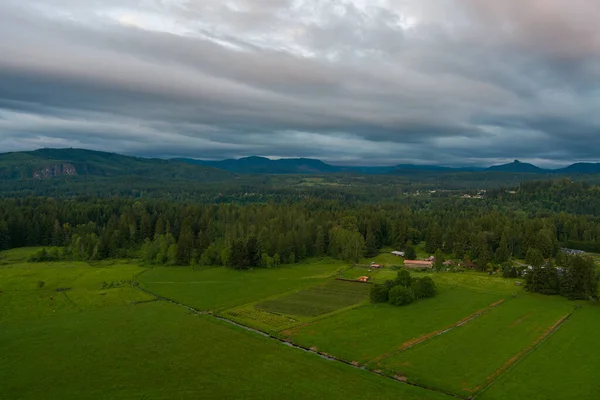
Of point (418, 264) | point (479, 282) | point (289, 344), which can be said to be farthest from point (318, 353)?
point (418, 264)

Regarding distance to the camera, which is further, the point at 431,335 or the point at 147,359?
the point at 431,335

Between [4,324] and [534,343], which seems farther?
[4,324]

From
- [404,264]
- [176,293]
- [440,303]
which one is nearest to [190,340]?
[176,293]

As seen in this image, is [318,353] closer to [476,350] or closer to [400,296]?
[476,350]

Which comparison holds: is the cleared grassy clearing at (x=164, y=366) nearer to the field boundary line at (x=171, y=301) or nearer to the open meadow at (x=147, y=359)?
the open meadow at (x=147, y=359)

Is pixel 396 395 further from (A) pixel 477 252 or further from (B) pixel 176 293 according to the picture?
(A) pixel 477 252

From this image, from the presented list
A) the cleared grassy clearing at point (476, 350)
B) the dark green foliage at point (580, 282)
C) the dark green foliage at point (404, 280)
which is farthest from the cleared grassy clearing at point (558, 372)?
the dark green foliage at point (404, 280)
